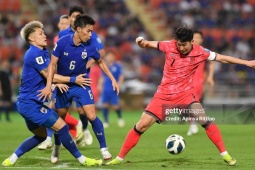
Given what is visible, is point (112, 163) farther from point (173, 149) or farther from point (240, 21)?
point (240, 21)

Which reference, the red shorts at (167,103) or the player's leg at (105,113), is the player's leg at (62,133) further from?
the player's leg at (105,113)

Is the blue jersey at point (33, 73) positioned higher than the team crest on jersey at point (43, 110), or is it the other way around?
the blue jersey at point (33, 73)

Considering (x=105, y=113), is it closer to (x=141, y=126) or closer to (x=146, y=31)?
(x=141, y=126)

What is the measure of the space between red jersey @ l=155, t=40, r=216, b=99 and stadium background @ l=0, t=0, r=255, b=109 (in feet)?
57.4

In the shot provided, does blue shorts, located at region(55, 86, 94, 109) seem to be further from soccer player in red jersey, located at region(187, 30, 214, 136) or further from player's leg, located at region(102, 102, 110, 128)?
player's leg, located at region(102, 102, 110, 128)

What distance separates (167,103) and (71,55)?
181 centimetres

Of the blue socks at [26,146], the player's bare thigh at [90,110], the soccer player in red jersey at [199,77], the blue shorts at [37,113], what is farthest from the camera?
the soccer player in red jersey at [199,77]

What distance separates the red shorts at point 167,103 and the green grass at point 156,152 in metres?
0.85

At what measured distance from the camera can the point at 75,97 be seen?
1105 cm

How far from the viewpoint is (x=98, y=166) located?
1019 cm

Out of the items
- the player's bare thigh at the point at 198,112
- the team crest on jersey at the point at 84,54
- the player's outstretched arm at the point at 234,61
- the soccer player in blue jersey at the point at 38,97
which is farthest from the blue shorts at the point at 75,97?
the player's outstretched arm at the point at 234,61

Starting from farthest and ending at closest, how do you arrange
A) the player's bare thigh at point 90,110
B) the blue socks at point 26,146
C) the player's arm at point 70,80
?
the player's bare thigh at point 90,110 → the player's arm at point 70,80 → the blue socks at point 26,146

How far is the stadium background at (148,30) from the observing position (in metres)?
29.0

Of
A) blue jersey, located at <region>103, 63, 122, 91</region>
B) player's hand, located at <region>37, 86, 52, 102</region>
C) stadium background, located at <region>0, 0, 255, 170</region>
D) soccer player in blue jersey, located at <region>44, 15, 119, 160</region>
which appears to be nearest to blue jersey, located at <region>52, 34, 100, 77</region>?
soccer player in blue jersey, located at <region>44, 15, 119, 160</region>
